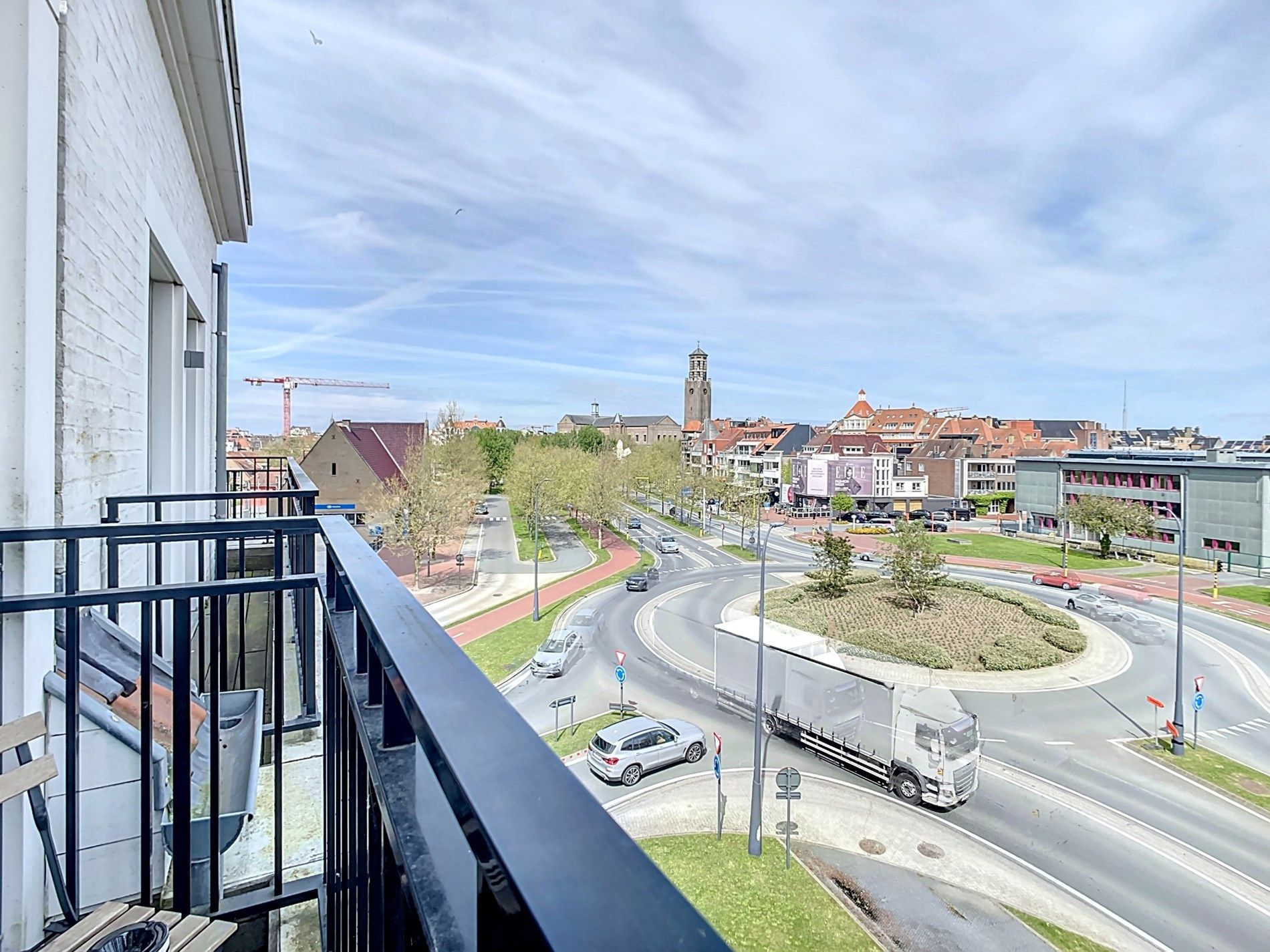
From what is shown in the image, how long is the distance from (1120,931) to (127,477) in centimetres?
1036

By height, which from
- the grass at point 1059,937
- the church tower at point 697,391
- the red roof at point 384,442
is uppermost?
the church tower at point 697,391

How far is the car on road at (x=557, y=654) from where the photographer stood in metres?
14.6

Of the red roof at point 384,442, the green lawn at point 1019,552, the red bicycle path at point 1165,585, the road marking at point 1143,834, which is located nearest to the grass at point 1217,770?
the road marking at point 1143,834

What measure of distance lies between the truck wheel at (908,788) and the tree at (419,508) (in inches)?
631

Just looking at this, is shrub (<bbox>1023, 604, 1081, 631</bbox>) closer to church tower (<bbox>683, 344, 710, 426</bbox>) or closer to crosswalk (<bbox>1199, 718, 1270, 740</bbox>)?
crosswalk (<bbox>1199, 718, 1270, 740</bbox>)

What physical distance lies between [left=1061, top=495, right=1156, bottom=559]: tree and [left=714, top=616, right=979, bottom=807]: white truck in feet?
80.4

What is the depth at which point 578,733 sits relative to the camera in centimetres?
1200

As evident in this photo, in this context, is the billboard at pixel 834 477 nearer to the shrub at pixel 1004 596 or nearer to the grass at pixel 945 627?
the shrub at pixel 1004 596

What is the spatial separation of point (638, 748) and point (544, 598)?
35.9 feet

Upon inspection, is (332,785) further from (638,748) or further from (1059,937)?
(638,748)

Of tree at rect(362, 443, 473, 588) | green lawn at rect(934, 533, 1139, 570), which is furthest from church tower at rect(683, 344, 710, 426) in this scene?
tree at rect(362, 443, 473, 588)

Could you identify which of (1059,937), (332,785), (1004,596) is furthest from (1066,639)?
(332,785)

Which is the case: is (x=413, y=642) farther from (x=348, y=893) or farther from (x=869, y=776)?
(x=869, y=776)

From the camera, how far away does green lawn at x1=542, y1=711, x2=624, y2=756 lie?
37.6 ft
